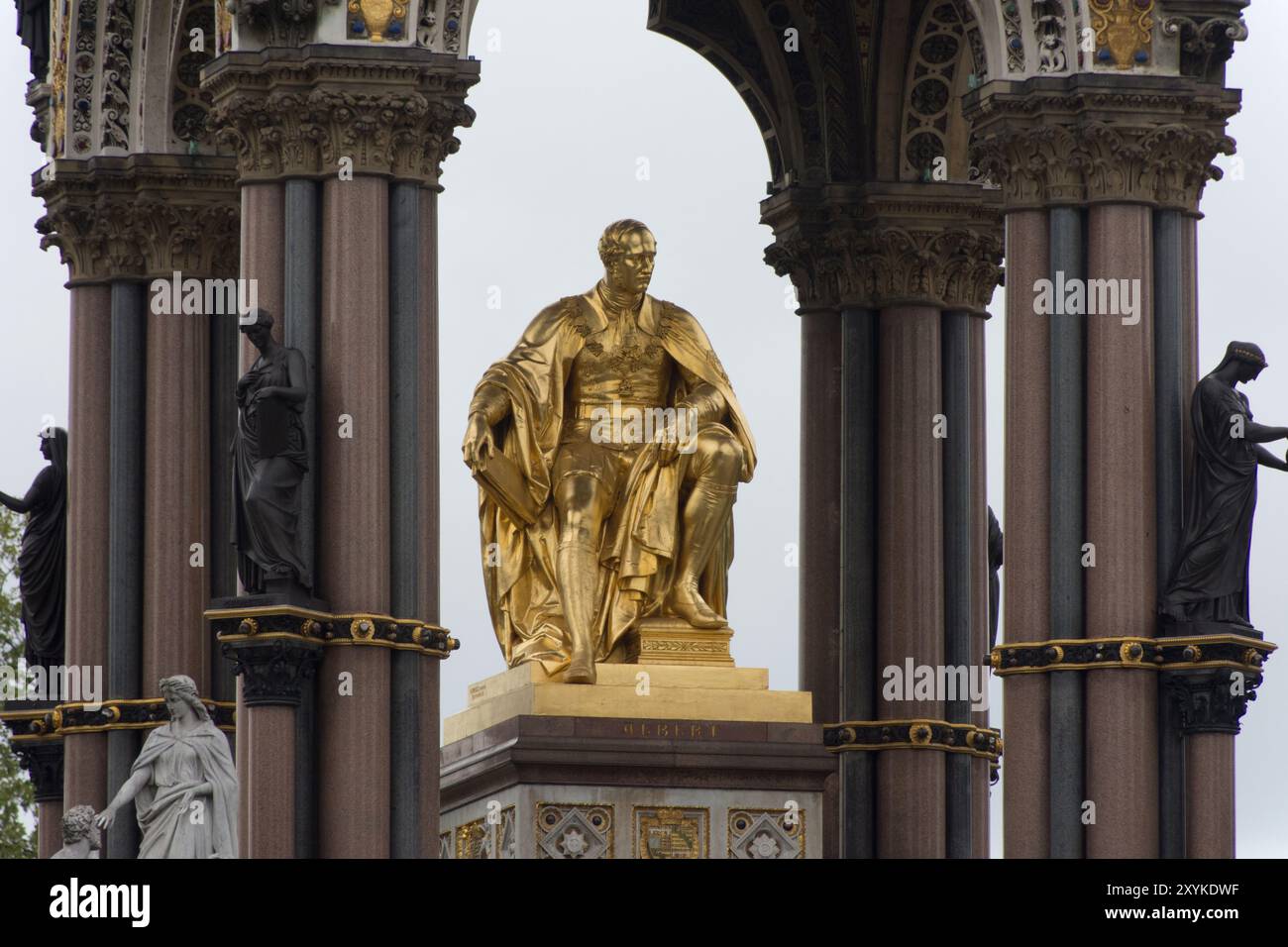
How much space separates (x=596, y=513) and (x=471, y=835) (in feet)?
11.3

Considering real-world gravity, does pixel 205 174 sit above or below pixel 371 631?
above

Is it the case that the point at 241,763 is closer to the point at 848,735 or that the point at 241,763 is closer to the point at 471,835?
the point at 471,835

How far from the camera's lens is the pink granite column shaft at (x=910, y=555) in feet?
181

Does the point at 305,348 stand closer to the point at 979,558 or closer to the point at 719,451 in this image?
the point at 719,451

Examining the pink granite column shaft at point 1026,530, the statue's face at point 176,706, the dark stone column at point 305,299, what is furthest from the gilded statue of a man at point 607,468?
the statue's face at point 176,706

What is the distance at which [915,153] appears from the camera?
186 feet

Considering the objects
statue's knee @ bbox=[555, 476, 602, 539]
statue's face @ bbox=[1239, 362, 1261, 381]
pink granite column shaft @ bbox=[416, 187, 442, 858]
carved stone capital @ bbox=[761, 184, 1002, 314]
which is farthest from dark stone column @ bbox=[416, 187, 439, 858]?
statue's face @ bbox=[1239, 362, 1261, 381]

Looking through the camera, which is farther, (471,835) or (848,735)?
(848,735)

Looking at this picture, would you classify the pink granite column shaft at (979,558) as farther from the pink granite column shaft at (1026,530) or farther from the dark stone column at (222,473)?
the dark stone column at (222,473)

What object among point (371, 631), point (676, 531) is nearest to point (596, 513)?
point (676, 531)

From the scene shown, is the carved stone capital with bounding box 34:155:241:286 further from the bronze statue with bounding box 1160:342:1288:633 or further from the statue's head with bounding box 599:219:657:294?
the bronze statue with bounding box 1160:342:1288:633

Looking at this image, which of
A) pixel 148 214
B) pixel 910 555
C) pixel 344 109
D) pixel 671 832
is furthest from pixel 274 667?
pixel 910 555
